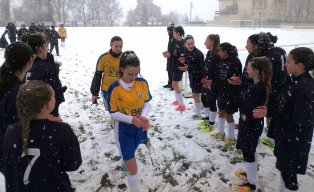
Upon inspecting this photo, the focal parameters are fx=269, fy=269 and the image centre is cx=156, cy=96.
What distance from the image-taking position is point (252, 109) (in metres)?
3.51

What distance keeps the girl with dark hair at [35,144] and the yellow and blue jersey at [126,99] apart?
1.24 m

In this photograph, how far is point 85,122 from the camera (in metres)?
6.31

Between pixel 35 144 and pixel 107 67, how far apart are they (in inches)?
130

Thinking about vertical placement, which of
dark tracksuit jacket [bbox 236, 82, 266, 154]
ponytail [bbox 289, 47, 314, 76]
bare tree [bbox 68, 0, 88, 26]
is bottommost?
dark tracksuit jacket [bbox 236, 82, 266, 154]

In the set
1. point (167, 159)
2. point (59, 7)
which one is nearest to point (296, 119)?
point (167, 159)

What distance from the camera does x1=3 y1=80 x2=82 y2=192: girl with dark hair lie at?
6.17 ft

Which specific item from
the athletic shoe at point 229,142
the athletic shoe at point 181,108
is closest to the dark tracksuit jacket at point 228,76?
the athletic shoe at point 229,142

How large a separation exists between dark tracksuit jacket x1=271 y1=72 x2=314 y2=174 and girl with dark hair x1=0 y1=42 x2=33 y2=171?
2.89m

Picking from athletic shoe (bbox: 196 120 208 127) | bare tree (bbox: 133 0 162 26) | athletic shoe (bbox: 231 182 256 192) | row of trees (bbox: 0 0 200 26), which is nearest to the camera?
athletic shoe (bbox: 231 182 256 192)

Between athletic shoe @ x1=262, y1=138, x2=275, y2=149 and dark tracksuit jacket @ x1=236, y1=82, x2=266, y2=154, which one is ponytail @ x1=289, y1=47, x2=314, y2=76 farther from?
athletic shoe @ x1=262, y1=138, x2=275, y2=149

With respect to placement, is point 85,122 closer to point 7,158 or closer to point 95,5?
point 7,158

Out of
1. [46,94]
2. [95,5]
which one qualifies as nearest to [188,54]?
[46,94]

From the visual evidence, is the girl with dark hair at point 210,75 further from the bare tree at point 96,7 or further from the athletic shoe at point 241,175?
the bare tree at point 96,7

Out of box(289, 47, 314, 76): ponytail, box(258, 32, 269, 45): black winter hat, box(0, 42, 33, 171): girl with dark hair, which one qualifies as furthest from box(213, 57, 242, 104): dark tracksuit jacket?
box(0, 42, 33, 171): girl with dark hair
